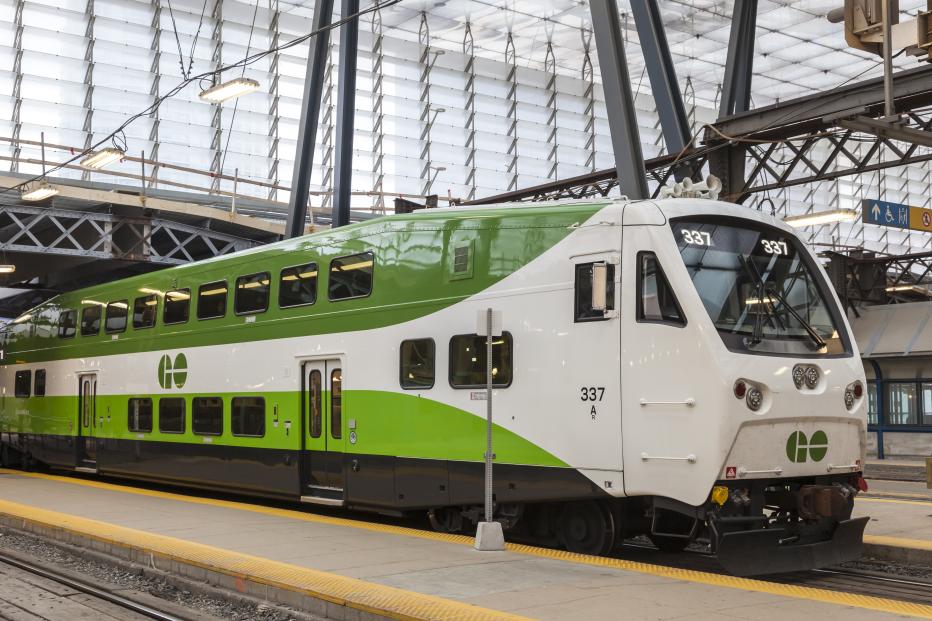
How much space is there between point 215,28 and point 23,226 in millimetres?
15736

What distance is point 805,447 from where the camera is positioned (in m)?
10.4

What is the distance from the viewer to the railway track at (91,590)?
30.1 ft

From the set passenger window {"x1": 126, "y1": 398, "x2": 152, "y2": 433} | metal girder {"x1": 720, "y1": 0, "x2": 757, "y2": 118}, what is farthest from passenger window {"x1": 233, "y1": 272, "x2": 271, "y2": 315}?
metal girder {"x1": 720, "y1": 0, "x2": 757, "y2": 118}

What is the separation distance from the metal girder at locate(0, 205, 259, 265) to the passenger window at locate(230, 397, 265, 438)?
592 inches

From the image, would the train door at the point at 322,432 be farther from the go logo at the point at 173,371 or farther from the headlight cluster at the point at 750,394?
the headlight cluster at the point at 750,394

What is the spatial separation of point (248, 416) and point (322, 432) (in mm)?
2200

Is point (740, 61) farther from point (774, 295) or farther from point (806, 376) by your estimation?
point (806, 376)

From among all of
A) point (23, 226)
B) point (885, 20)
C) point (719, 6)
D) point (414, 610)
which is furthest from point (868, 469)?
point (719, 6)

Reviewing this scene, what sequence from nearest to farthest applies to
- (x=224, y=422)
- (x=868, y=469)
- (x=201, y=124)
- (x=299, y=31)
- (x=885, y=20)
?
(x=885, y=20) → (x=224, y=422) → (x=868, y=469) → (x=201, y=124) → (x=299, y=31)

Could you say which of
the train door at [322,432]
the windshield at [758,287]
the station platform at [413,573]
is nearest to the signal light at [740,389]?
the windshield at [758,287]

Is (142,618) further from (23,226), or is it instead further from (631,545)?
(23,226)

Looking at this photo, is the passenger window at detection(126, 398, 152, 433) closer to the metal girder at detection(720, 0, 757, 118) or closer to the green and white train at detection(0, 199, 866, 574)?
the green and white train at detection(0, 199, 866, 574)

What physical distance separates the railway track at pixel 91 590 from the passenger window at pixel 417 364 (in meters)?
4.34

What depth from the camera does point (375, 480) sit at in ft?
43.4
